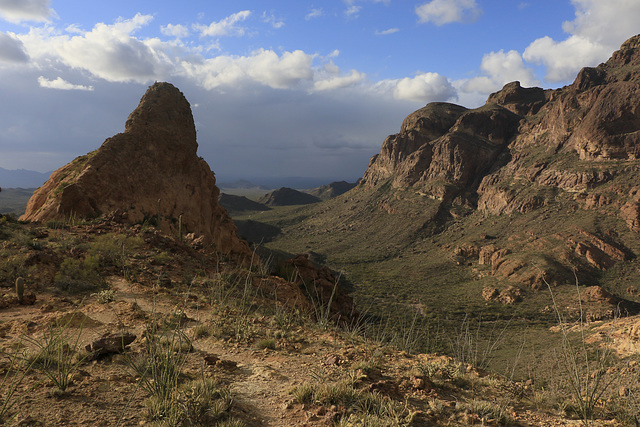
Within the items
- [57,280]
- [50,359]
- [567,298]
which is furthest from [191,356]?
[567,298]

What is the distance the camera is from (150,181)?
2083cm

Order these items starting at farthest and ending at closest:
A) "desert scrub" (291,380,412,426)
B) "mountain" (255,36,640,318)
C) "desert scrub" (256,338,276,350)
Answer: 1. "mountain" (255,36,640,318)
2. "desert scrub" (256,338,276,350)
3. "desert scrub" (291,380,412,426)

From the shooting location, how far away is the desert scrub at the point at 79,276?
9.00 meters

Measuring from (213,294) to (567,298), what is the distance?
5074cm

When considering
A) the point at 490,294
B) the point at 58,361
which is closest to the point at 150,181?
the point at 58,361

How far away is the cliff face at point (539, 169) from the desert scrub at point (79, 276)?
187ft

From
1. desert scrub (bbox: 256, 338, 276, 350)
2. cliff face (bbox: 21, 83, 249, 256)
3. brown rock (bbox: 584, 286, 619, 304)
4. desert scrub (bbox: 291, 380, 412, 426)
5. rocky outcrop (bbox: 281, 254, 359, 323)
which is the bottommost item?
brown rock (bbox: 584, 286, 619, 304)

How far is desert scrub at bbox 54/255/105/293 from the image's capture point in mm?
8998

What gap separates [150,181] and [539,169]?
293 ft

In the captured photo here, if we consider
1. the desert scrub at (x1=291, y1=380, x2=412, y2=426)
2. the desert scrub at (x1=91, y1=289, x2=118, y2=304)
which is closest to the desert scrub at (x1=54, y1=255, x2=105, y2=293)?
the desert scrub at (x1=91, y1=289, x2=118, y2=304)

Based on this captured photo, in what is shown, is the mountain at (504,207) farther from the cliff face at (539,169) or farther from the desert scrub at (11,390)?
the desert scrub at (11,390)

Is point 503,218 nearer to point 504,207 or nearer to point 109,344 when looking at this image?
point 504,207

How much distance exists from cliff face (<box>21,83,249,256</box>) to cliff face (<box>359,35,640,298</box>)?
5029 cm

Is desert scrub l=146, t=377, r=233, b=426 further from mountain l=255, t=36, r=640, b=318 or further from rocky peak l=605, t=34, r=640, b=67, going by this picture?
rocky peak l=605, t=34, r=640, b=67
